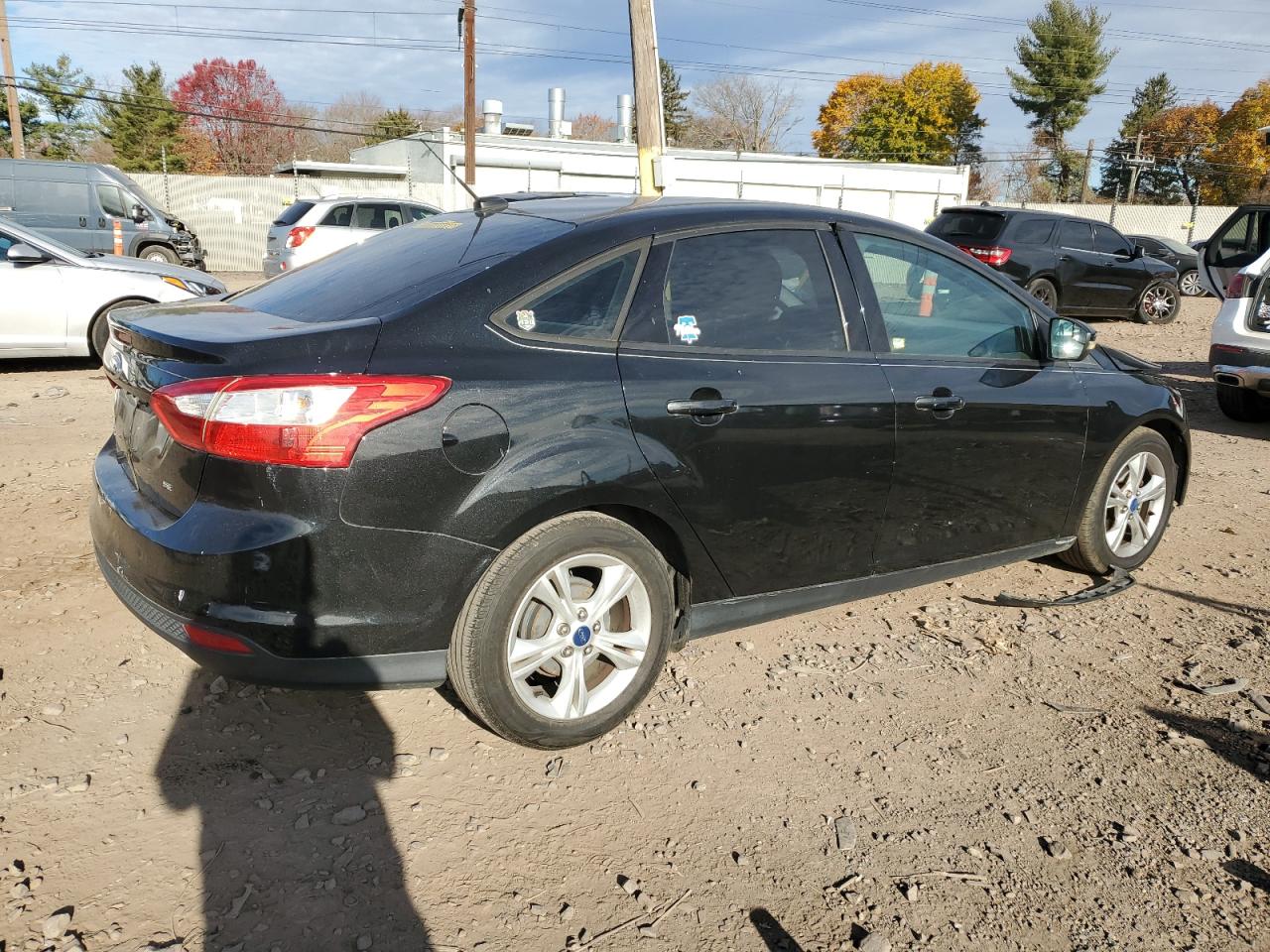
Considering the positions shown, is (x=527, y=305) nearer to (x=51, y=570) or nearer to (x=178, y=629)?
(x=178, y=629)

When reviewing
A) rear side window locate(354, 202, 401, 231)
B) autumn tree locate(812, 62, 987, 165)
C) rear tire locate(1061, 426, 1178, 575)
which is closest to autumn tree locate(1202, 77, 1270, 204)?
autumn tree locate(812, 62, 987, 165)

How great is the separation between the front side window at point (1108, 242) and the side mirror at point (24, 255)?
14374mm

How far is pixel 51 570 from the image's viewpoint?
4254mm

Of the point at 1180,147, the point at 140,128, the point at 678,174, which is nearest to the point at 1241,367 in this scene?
the point at 678,174

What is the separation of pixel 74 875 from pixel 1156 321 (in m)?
18.1

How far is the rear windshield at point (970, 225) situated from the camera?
14.6m

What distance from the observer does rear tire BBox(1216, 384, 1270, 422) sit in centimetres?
880

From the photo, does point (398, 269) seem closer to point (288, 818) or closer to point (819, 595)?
point (288, 818)

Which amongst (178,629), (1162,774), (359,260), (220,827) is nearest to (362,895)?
(220,827)

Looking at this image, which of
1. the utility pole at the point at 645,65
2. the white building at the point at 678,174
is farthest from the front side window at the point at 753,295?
the white building at the point at 678,174

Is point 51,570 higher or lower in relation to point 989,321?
lower

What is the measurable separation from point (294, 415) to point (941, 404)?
7.64 feet

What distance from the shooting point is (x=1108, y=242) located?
1593 centimetres

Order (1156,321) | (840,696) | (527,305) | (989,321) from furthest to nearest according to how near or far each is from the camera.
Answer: (1156,321)
(989,321)
(840,696)
(527,305)
